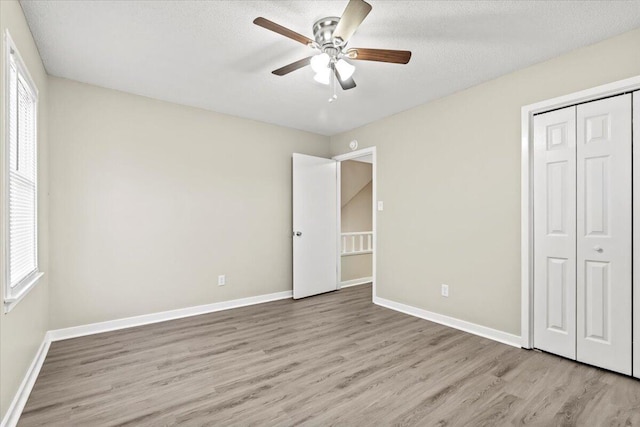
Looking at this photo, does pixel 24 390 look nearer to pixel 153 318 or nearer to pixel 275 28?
pixel 153 318

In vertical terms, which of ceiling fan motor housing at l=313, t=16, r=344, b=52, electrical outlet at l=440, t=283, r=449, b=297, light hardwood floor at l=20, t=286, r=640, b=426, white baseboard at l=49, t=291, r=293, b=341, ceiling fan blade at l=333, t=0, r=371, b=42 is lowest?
light hardwood floor at l=20, t=286, r=640, b=426

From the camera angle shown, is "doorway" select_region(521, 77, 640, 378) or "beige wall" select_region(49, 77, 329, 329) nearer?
"doorway" select_region(521, 77, 640, 378)

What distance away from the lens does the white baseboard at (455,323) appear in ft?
9.70

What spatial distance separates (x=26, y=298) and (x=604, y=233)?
421 centimetres

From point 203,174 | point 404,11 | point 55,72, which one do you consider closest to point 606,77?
point 404,11

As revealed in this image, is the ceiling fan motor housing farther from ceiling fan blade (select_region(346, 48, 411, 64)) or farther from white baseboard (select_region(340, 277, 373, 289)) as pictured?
white baseboard (select_region(340, 277, 373, 289))

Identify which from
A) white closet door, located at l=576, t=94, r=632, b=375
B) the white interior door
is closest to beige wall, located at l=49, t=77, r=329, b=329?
the white interior door

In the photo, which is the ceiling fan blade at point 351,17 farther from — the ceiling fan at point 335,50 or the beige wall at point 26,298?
the beige wall at point 26,298

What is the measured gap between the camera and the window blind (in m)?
1.97

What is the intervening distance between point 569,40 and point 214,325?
13.4ft

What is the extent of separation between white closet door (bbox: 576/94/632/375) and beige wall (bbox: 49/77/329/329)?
334 centimetres

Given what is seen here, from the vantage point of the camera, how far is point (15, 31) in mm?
1936

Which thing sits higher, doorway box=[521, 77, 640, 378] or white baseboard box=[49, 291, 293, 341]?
doorway box=[521, 77, 640, 378]

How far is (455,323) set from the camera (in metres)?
3.40
